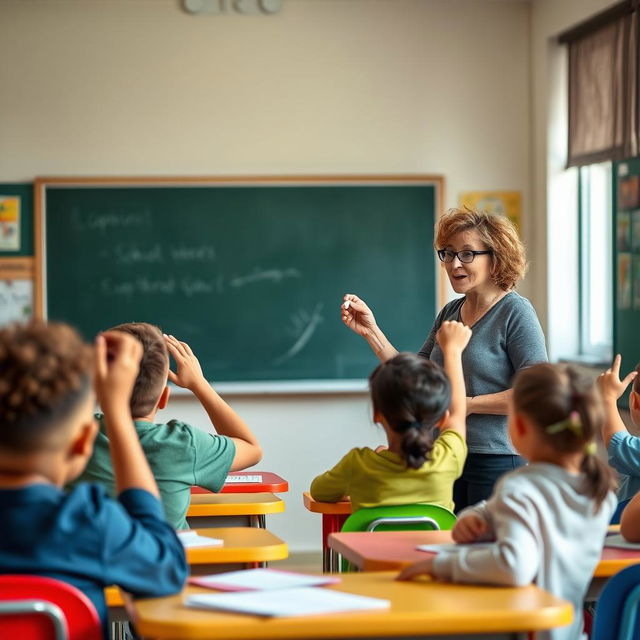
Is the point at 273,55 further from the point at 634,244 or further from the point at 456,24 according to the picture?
the point at 634,244

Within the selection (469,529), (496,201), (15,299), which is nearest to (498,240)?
(469,529)

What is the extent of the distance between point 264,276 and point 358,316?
2.39m

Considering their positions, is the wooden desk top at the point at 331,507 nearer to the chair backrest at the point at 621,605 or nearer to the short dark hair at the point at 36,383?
the chair backrest at the point at 621,605

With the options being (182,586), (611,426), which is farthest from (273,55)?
(182,586)

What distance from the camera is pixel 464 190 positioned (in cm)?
582

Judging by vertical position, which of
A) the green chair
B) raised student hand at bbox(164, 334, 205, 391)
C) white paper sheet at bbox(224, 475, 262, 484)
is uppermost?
raised student hand at bbox(164, 334, 205, 391)

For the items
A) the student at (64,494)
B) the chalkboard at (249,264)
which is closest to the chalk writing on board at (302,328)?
the chalkboard at (249,264)

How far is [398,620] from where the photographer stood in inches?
56.9

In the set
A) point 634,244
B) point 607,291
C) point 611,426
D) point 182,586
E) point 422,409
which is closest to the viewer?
point 182,586

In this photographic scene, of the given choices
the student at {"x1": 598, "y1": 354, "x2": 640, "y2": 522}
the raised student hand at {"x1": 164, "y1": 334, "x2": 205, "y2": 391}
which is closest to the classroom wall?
the raised student hand at {"x1": 164, "y1": 334, "x2": 205, "y2": 391}

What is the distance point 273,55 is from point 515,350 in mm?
3070

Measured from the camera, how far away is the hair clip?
1.75m

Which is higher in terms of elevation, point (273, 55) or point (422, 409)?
point (273, 55)

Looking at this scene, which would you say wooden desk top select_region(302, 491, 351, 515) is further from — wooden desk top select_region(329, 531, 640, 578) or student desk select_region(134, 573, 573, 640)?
student desk select_region(134, 573, 573, 640)
